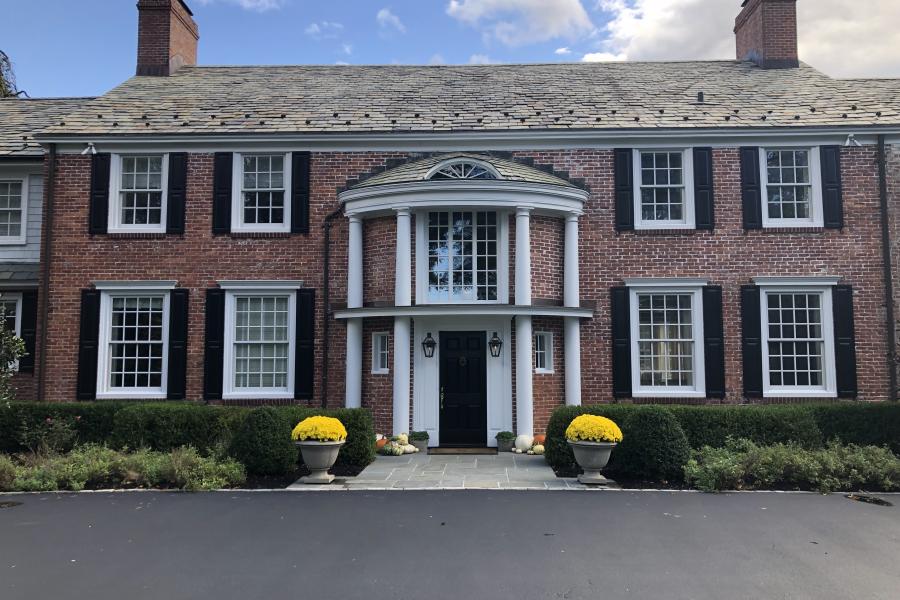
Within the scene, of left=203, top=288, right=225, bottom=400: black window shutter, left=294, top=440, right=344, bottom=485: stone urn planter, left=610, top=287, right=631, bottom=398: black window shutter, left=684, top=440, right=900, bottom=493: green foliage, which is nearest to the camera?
left=684, top=440, right=900, bottom=493: green foliage

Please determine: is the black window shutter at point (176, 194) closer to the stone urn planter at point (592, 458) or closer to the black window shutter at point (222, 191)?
the black window shutter at point (222, 191)

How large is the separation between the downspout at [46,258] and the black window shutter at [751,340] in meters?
14.9

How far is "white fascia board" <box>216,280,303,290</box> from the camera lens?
44.7ft

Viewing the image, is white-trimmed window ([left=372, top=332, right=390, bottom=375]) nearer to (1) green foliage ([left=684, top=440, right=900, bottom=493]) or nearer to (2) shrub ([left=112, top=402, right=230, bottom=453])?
(2) shrub ([left=112, top=402, right=230, bottom=453])

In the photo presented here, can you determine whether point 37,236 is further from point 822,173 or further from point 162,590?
point 822,173

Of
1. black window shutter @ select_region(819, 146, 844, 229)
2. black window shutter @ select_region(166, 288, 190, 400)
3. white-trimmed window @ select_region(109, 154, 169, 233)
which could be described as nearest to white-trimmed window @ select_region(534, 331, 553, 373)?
black window shutter @ select_region(819, 146, 844, 229)

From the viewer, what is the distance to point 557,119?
559 inches

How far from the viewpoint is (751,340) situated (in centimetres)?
1325

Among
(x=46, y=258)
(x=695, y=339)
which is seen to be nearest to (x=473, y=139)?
(x=695, y=339)

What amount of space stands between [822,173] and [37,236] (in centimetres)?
1779

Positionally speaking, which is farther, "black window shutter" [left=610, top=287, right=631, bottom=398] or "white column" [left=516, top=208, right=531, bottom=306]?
"black window shutter" [left=610, top=287, right=631, bottom=398]

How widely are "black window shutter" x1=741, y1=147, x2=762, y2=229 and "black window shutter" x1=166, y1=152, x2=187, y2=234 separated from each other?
12.3m

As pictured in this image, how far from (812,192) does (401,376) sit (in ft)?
31.8

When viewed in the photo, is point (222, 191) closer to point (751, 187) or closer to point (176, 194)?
point (176, 194)
